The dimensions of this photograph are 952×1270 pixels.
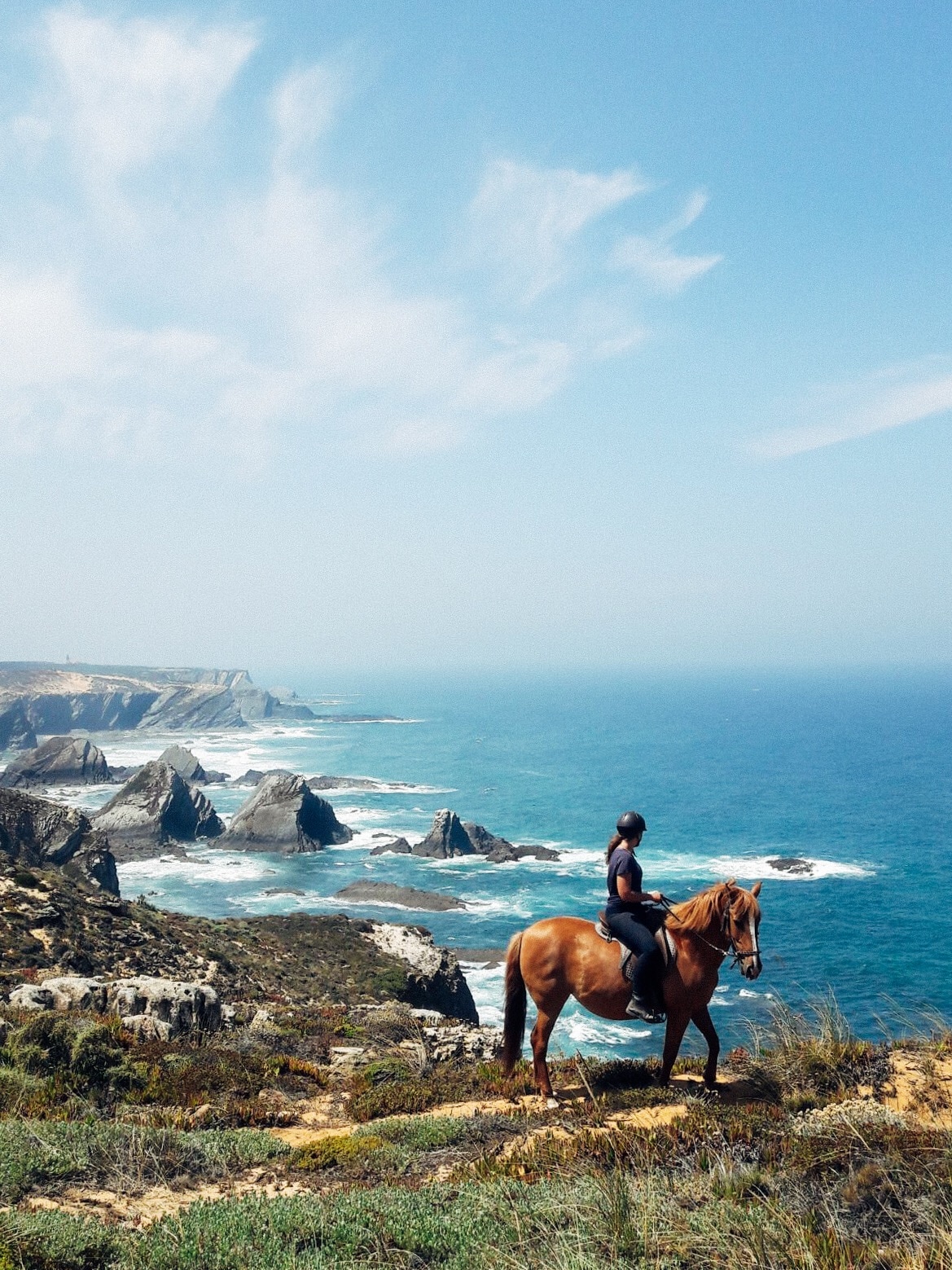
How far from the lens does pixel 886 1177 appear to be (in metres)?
5.96

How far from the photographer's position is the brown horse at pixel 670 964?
8.92 meters

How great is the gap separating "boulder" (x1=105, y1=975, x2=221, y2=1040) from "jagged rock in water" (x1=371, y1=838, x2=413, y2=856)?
5558cm

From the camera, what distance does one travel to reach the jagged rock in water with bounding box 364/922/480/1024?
3022 cm

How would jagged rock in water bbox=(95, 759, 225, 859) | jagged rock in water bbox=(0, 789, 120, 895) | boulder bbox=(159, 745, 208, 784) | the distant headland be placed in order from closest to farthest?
jagged rock in water bbox=(0, 789, 120, 895) < jagged rock in water bbox=(95, 759, 225, 859) < boulder bbox=(159, 745, 208, 784) < the distant headland

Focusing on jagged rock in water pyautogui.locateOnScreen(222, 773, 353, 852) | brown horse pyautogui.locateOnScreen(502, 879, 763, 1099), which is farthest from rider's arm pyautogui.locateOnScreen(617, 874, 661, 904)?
jagged rock in water pyautogui.locateOnScreen(222, 773, 353, 852)

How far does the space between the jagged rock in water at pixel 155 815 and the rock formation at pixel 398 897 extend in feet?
73.5

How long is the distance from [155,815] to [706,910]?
7155 cm

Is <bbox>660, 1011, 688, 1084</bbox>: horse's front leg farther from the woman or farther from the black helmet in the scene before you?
the black helmet

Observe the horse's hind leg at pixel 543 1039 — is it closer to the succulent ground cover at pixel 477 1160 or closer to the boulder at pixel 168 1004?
the succulent ground cover at pixel 477 1160

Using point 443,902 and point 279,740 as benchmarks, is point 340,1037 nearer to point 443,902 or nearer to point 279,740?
point 443,902

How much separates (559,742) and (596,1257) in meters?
137

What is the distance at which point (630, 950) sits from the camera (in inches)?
357

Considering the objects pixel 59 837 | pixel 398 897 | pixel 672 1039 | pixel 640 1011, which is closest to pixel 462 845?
pixel 398 897

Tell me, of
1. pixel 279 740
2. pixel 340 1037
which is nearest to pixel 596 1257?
pixel 340 1037
